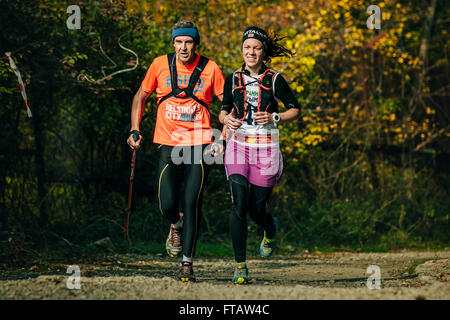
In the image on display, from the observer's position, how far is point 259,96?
6.48 metres

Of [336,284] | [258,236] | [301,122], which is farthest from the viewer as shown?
[301,122]

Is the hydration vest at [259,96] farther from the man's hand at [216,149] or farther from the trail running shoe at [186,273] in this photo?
the trail running shoe at [186,273]

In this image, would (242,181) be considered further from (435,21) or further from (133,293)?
(435,21)

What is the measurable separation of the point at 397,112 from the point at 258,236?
4881 mm

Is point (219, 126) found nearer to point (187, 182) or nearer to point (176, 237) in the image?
point (176, 237)

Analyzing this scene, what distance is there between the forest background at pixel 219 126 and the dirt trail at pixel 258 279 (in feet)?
3.85

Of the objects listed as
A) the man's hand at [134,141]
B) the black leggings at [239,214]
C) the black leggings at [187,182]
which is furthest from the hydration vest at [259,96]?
the man's hand at [134,141]

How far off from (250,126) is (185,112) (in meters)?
0.65

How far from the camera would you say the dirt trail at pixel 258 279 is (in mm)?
5191

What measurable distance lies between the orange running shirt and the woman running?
7.9 inches

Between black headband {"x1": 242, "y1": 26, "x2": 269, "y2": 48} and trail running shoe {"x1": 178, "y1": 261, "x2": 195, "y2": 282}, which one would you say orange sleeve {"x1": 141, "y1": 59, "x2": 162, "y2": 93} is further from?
trail running shoe {"x1": 178, "y1": 261, "x2": 195, "y2": 282}

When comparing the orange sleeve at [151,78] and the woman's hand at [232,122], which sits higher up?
the orange sleeve at [151,78]

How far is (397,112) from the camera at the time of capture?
1462 cm

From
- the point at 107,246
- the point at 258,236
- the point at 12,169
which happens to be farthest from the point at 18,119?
the point at 258,236
